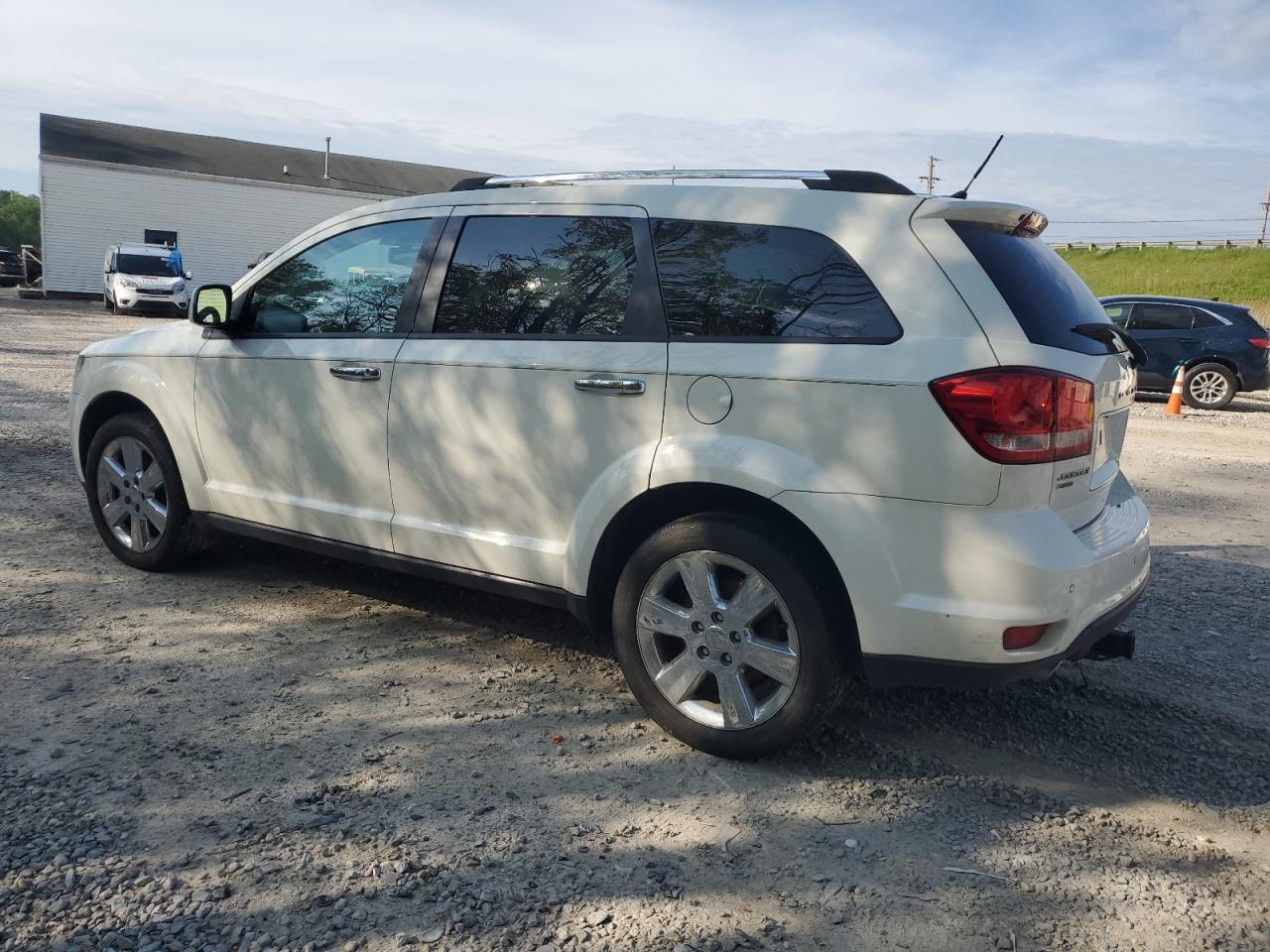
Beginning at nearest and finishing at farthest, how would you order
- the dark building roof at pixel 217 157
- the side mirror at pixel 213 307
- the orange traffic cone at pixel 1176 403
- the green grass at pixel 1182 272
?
the side mirror at pixel 213 307 → the orange traffic cone at pixel 1176 403 → the dark building roof at pixel 217 157 → the green grass at pixel 1182 272

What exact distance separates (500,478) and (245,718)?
1219 mm

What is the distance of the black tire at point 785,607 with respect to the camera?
10.8 feet

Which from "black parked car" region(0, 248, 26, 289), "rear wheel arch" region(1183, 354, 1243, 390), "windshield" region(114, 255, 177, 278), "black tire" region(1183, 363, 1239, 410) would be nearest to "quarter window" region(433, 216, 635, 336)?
"rear wheel arch" region(1183, 354, 1243, 390)

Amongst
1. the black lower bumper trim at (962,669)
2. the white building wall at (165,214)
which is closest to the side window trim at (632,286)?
the black lower bumper trim at (962,669)

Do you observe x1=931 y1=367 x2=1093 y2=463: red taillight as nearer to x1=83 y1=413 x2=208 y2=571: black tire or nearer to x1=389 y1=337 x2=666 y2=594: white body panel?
x1=389 y1=337 x2=666 y2=594: white body panel

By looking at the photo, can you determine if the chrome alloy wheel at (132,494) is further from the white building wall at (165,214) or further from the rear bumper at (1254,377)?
the white building wall at (165,214)

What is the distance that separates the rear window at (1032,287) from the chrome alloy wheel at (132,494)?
12.8ft

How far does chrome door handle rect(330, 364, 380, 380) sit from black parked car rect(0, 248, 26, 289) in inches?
1666

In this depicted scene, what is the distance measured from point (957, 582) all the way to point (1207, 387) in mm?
14780

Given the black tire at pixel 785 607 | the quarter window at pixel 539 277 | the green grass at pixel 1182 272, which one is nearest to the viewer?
the black tire at pixel 785 607

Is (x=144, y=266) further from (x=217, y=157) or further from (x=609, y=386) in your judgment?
(x=609, y=386)

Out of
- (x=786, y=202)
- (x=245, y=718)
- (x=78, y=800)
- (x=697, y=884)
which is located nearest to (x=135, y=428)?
(x=245, y=718)

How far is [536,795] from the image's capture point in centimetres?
326

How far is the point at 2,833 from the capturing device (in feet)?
9.46
